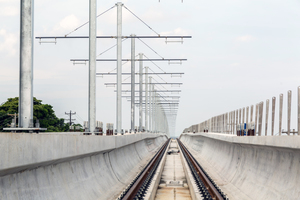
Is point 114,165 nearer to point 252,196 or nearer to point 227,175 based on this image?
point 227,175

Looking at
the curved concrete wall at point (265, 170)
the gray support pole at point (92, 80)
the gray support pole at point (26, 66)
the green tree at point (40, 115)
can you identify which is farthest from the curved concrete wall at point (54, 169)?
the green tree at point (40, 115)

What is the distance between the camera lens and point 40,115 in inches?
3637

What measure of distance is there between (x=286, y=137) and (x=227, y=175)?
9735 mm

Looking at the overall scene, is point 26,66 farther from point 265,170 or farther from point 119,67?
point 119,67

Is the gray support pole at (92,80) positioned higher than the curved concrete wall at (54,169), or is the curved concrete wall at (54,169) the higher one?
the gray support pole at (92,80)

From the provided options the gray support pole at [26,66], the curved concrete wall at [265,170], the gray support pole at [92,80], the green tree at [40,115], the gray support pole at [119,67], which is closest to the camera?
the curved concrete wall at [265,170]

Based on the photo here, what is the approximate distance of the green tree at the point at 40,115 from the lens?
8376 cm

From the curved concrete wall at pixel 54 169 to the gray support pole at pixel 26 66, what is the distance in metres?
1.18

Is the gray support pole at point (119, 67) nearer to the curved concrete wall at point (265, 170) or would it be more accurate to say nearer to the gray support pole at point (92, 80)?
the gray support pole at point (92, 80)

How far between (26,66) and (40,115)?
279 ft

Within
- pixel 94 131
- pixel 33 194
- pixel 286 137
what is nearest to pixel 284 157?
pixel 286 137

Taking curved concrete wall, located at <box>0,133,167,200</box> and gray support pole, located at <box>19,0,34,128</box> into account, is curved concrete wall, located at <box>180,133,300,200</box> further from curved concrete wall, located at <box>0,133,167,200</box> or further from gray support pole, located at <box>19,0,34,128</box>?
gray support pole, located at <box>19,0,34,128</box>

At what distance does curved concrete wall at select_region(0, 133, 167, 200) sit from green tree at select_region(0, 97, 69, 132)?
234ft

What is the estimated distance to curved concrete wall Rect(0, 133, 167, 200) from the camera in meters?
6.59
